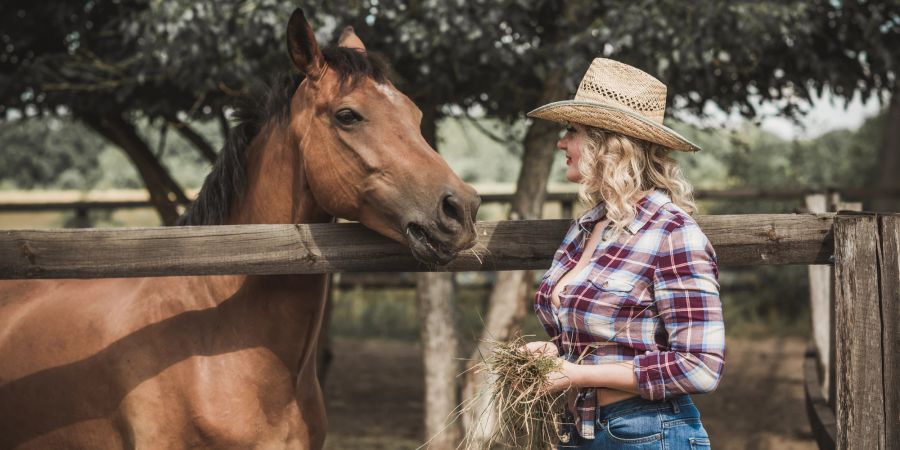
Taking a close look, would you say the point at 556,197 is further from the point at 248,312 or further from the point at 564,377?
the point at 564,377

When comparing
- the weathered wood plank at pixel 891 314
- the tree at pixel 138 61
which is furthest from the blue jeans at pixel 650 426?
the tree at pixel 138 61

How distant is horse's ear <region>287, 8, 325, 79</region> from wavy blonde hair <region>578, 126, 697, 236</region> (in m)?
1.07

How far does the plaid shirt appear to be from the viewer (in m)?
2.07

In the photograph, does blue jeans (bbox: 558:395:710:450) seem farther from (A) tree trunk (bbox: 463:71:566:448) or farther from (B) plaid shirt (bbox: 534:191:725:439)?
(A) tree trunk (bbox: 463:71:566:448)

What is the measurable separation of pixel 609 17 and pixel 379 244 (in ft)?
9.10

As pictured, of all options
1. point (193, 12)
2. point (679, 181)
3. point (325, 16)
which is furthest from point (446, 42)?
point (679, 181)

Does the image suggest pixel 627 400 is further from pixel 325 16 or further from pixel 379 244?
pixel 325 16

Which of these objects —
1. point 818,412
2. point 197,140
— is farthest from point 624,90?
point 197,140

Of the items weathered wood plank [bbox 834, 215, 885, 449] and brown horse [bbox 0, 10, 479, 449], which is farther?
brown horse [bbox 0, 10, 479, 449]

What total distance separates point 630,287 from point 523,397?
42 cm

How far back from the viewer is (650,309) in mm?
2176

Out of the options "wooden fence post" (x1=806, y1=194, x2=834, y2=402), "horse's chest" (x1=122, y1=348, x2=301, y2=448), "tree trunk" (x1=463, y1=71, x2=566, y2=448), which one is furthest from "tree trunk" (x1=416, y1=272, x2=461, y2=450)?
"horse's chest" (x1=122, y1=348, x2=301, y2=448)

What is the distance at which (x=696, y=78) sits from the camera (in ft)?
18.6

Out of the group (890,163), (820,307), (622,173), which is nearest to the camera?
(622,173)
